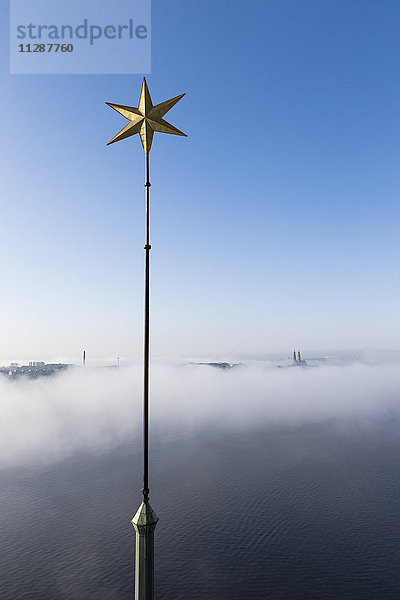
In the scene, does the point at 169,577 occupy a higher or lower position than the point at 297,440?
higher

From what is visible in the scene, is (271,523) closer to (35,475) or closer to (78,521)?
(78,521)

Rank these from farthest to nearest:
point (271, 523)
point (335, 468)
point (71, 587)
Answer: point (335, 468), point (271, 523), point (71, 587)

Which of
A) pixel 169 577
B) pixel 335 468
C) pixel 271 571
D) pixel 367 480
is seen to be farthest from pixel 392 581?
pixel 335 468

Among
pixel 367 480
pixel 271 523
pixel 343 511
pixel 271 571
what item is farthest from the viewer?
pixel 367 480

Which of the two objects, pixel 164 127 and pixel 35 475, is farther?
pixel 35 475

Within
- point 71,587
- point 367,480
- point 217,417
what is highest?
point 71,587

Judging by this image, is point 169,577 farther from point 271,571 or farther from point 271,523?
point 271,523

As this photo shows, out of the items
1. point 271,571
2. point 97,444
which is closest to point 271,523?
point 271,571
